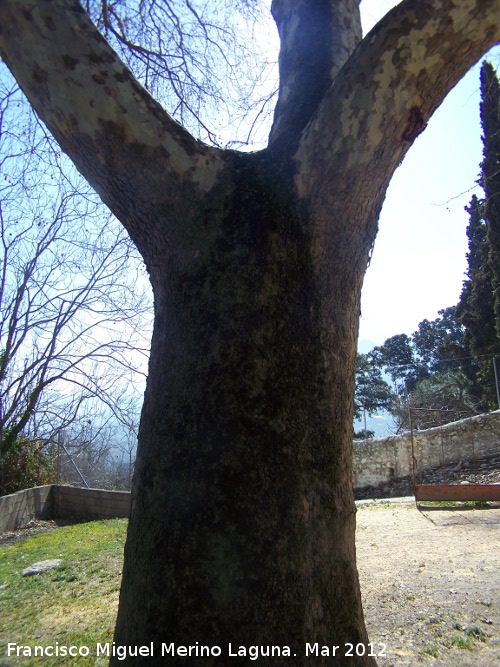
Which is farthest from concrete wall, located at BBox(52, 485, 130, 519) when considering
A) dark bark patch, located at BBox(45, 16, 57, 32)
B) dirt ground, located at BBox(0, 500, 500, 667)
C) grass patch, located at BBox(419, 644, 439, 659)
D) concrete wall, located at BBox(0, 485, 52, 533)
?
dark bark patch, located at BBox(45, 16, 57, 32)

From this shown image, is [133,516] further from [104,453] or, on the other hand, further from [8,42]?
[104,453]

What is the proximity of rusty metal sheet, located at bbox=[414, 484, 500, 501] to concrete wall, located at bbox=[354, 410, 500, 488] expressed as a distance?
337 centimetres

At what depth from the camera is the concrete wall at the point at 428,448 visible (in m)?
10.9

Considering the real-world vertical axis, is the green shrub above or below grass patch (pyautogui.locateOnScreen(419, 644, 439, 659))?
above

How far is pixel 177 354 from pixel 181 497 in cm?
49

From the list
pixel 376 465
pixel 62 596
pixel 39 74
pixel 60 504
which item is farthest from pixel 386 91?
pixel 376 465

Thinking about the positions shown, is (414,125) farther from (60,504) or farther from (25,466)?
(25,466)

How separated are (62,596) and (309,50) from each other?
13.4 ft

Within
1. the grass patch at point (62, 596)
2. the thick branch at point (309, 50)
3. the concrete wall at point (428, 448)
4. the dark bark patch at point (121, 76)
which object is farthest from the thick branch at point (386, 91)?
the concrete wall at point (428, 448)

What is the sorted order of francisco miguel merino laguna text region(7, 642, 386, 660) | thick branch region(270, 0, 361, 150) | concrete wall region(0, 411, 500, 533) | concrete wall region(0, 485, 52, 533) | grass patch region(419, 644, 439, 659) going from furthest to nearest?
concrete wall region(0, 411, 500, 533), concrete wall region(0, 485, 52, 533), grass patch region(419, 644, 439, 659), thick branch region(270, 0, 361, 150), francisco miguel merino laguna text region(7, 642, 386, 660)

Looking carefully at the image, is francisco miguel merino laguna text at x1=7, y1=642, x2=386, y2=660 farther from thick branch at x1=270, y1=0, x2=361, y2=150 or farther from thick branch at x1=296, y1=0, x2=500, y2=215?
thick branch at x1=270, y1=0, x2=361, y2=150

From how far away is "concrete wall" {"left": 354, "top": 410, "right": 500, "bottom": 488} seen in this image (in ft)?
35.9

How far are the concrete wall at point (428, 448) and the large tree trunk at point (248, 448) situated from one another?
10.3m

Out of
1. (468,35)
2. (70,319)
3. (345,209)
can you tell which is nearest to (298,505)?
(345,209)
